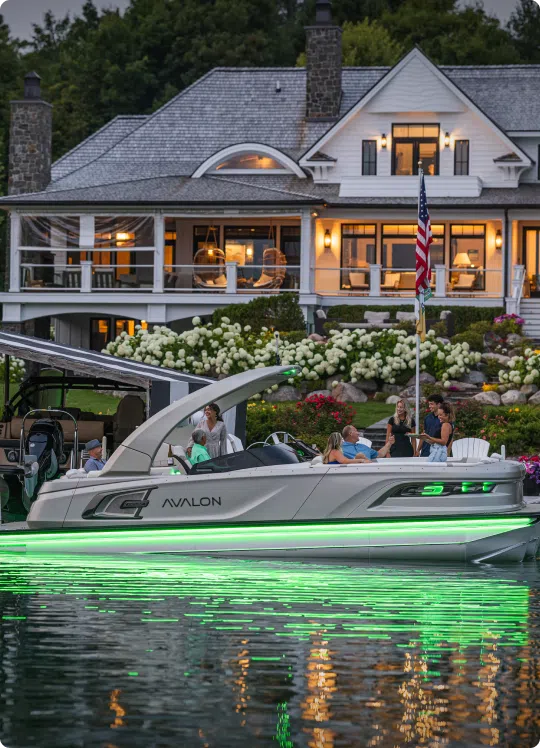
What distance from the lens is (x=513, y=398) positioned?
29.0m

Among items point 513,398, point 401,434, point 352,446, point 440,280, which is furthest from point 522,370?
point 352,446

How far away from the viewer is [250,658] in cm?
1114

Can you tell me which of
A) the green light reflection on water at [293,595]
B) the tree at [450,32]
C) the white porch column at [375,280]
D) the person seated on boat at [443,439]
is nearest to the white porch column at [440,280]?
the white porch column at [375,280]

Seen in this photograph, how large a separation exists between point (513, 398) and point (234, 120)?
16.8 m

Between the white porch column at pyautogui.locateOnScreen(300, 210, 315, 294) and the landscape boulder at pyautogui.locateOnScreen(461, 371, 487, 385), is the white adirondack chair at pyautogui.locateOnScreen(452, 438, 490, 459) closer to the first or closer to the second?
the landscape boulder at pyautogui.locateOnScreen(461, 371, 487, 385)

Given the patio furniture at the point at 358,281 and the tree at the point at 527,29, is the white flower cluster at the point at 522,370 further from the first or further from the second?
the tree at the point at 527,29

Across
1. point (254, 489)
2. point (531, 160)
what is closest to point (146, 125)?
point (531, 160)

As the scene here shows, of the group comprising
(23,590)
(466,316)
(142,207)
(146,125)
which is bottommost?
(23,590)

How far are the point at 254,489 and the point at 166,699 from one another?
573cm

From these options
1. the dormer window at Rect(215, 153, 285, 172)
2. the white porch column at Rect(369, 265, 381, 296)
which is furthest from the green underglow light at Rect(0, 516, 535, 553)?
the dormer window at Rect(215, 153, 285, 172)

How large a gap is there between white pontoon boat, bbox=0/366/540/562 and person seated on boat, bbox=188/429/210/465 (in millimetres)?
340

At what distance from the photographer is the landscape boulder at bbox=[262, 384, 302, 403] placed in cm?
3027

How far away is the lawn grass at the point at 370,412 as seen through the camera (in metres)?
27.6

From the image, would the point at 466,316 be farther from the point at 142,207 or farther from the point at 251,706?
the point at 251,706
